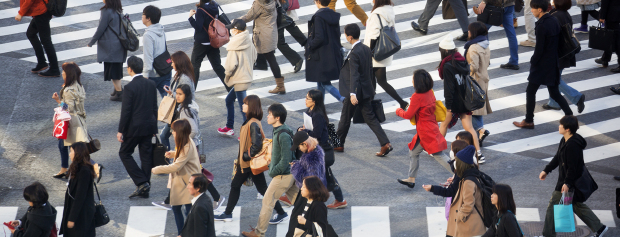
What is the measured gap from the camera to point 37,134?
36.4 feet

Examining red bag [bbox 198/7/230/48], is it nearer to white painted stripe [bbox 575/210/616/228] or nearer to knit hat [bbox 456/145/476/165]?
knit hat [bbox 456/145/476/165]

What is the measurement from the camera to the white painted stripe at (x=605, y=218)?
8859 millimetres

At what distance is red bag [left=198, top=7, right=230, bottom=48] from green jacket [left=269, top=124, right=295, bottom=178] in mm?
4108

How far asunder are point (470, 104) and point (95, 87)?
673 centimetres

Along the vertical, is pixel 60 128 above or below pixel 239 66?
below

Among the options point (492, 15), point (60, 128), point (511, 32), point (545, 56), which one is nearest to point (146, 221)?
point (60, 128)

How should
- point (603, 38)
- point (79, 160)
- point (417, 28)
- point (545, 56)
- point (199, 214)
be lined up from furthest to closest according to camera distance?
point (417, 28), point (603, 38), point (545, 56), point (79, 160), point (199, 214)

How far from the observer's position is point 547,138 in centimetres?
1165

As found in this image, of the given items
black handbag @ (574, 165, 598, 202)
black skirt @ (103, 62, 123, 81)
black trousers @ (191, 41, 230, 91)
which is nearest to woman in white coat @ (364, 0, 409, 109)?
black trousers @ (191, 41, 230, 91)

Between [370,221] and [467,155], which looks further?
[370,221]

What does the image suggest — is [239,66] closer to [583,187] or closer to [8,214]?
[8,214]

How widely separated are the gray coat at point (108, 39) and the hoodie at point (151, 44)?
786mm

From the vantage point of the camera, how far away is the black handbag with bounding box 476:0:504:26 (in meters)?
13.6

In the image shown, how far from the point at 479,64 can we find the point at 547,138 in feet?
6.37
